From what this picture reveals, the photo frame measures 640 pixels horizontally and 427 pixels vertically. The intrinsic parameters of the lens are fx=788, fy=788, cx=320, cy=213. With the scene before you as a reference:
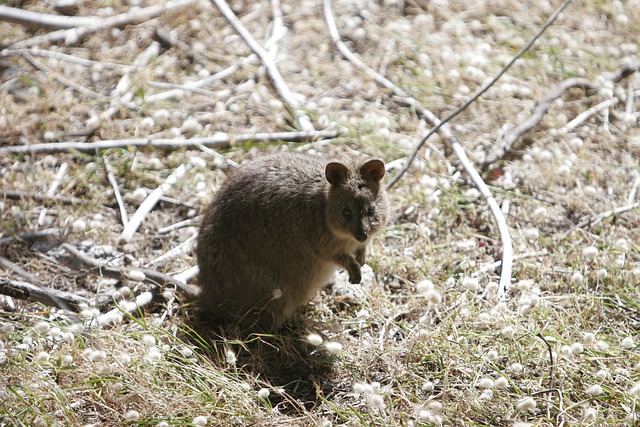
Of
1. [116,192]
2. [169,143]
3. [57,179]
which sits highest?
[169,143]

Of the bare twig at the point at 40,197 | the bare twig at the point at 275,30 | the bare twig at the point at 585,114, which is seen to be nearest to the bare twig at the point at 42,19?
the bare twig at the point at 275,30

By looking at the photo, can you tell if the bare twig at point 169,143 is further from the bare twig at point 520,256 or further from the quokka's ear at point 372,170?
the bare twig at point 520,256

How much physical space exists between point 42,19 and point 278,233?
4.15 m

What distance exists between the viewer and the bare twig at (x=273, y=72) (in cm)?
676

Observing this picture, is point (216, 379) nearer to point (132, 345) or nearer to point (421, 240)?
point (132, 345)

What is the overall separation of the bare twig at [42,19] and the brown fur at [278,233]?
3.57 m

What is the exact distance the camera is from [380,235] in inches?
222

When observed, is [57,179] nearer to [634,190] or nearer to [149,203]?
[149,203]

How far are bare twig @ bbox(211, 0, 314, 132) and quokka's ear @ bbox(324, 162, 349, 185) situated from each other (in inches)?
73.7

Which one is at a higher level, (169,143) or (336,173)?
(336,173)

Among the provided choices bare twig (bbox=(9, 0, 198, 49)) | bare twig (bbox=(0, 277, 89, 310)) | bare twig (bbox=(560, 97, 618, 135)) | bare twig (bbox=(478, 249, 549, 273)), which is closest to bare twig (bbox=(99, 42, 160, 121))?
bare twig (bbox=(9, 0, 198, 49))

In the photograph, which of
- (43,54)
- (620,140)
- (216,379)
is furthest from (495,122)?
(43,54)

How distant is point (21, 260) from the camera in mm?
5445

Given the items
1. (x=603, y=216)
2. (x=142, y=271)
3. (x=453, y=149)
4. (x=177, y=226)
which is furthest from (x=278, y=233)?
(x=603, y=216)
